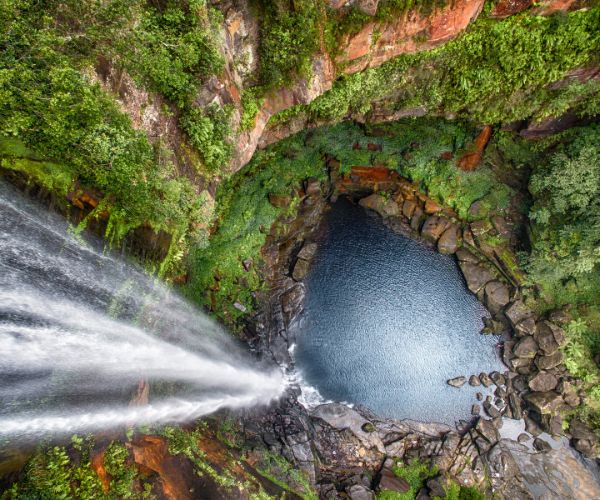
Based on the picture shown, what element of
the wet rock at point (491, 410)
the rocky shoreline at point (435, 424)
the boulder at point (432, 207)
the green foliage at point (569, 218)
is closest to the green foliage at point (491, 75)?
the green foliage at point (569, 218)

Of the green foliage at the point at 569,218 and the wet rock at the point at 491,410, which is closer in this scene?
the green foliage at the point at 569,218

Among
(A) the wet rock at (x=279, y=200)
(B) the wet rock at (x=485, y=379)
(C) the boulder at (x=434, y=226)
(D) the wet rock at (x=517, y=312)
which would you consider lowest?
(B) the wet rock at (x=485, y=379)

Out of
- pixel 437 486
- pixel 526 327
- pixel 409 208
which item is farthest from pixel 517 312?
pixel 437 486

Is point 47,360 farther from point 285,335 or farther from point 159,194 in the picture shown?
point 285,335

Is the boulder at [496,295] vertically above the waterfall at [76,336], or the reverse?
the boulder at [496,295]

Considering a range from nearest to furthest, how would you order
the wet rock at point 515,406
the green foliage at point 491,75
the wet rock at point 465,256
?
the green foliage at point 491,75
the wet rock at point 515,406
the wet rock at point 465,256

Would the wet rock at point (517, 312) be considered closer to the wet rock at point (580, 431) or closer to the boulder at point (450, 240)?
the boulder at point (450, 240)

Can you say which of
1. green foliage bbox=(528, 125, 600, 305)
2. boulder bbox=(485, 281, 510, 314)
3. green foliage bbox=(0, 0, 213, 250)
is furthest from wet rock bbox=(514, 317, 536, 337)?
green foliage bbox=(0, 0, 213, 250)

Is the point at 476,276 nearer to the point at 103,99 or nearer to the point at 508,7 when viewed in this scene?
the point at 508,7
